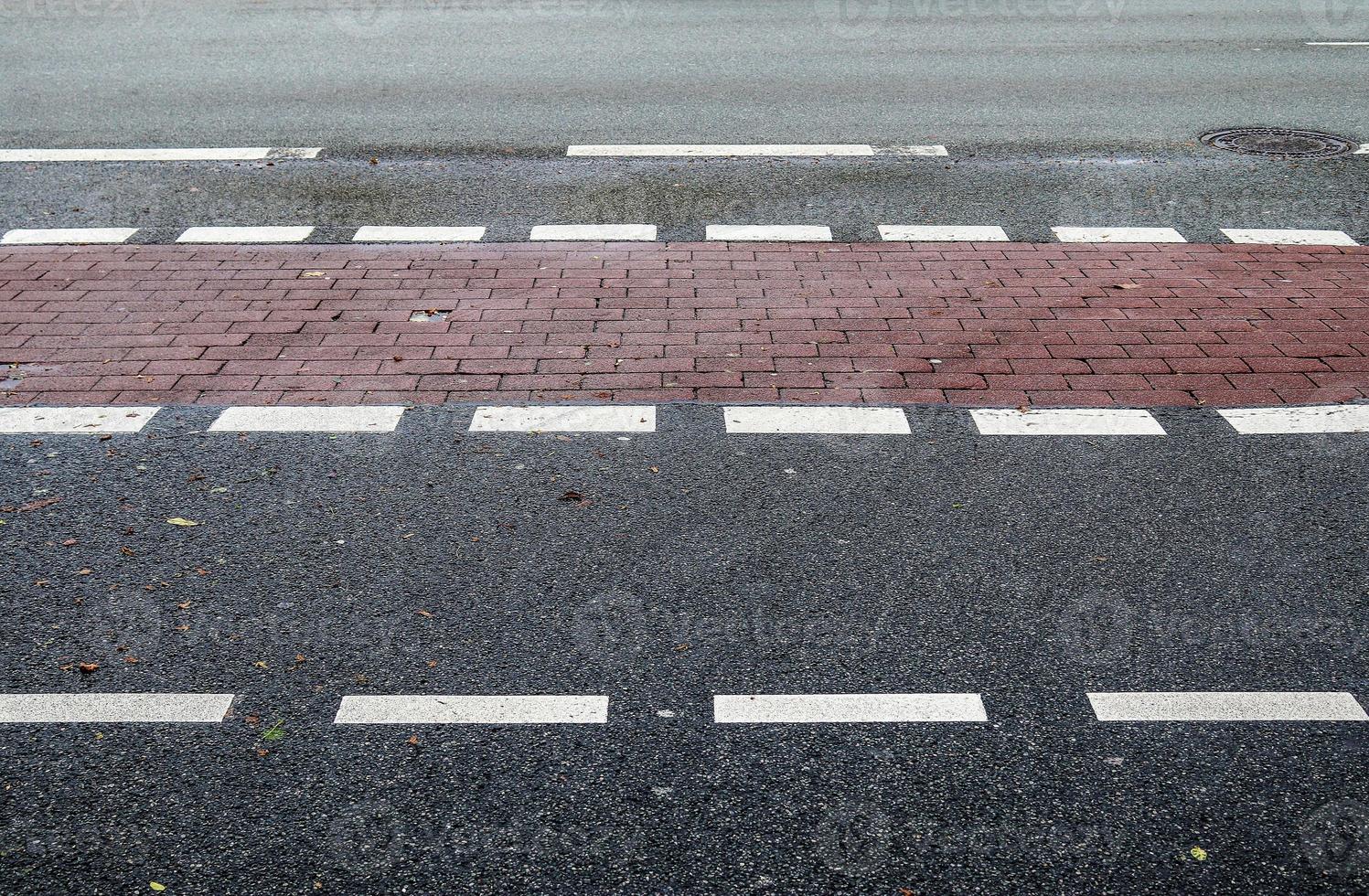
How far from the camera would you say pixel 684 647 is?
439 cm

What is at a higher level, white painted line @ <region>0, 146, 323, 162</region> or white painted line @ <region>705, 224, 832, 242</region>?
white painted line @ <region>0, 146, 323, 162</region>

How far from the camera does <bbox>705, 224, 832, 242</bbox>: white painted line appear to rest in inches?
324

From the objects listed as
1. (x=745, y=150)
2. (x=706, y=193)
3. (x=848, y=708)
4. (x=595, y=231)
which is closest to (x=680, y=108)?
(x=745, y=150)

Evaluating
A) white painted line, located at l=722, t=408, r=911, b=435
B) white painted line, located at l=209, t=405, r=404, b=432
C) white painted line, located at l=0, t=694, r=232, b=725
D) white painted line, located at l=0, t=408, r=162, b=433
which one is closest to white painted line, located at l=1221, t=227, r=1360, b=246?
white painted line, located at l=722, t=408, r=911, b=435

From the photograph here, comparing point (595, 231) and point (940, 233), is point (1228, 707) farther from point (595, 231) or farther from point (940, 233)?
point (595, 231)

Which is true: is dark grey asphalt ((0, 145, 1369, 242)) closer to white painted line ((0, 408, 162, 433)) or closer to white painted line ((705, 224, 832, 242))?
white painted line ((705, 224, 832, 242))

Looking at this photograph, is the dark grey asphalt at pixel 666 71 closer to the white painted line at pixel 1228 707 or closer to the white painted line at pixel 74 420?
the white painted line at pixel 74 420

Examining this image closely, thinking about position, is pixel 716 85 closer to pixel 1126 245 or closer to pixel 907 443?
pixel 1126 245

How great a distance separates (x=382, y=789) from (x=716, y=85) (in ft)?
29.7

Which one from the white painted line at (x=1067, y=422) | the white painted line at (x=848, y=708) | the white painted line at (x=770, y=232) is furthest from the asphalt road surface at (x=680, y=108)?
the white painted line at (x=848, y=708)

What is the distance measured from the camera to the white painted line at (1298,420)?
5.84m

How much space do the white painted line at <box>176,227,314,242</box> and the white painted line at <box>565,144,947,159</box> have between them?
2378 millimetres

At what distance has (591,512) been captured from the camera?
17.1 feet

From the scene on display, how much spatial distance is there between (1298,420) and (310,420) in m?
4.66
